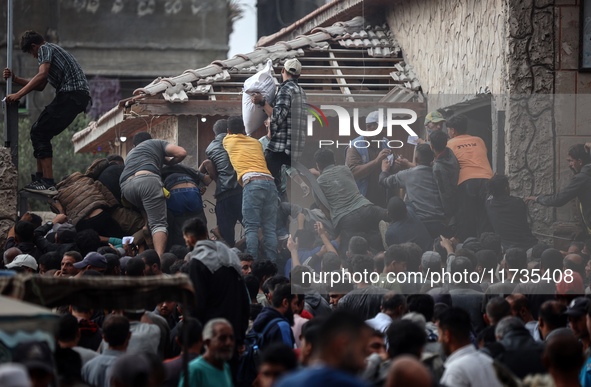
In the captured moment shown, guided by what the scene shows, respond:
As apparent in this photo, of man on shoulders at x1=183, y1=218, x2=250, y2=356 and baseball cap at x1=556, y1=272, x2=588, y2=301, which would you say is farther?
baseball cap at x1=556, y1=272, x2=588, y2=301

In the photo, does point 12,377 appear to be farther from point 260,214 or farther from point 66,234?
point 260,214

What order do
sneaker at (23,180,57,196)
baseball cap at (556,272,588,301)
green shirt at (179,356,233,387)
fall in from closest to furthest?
1. green shirt at (179,356,233,387)
2. baseball cap at (556,272,588,301)
3. sneaker at (23,180,57,196)

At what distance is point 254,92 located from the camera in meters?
13.1

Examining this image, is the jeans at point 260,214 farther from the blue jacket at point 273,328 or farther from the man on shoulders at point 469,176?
the blue jacket at point 273,328

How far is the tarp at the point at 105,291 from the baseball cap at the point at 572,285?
5188 millimetres

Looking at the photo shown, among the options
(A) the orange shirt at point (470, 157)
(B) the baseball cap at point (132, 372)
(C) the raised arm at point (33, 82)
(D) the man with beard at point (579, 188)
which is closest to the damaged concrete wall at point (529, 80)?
(D) the man with beard at point (579, 188)

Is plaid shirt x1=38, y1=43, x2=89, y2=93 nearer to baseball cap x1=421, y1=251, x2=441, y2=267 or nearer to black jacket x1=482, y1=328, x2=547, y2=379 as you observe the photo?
baseball cap x1=421, y1=251, x2=441, y2=267

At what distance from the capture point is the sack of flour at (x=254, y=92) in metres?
13.0

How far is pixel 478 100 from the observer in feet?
43.8

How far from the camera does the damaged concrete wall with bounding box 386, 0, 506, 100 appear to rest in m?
13.4

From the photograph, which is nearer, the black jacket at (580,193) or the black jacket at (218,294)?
the black jacket at (218,294)

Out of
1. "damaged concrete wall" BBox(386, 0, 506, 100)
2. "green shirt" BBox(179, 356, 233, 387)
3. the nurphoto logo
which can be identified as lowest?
"green shirt" BBox(179, 356, 233, 387)

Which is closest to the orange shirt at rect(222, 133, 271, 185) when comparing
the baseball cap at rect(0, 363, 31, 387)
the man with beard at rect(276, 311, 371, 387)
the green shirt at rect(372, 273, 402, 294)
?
the green shirt at rect(372, 273, 402, 294)

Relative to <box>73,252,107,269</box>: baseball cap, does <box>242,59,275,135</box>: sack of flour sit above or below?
above
